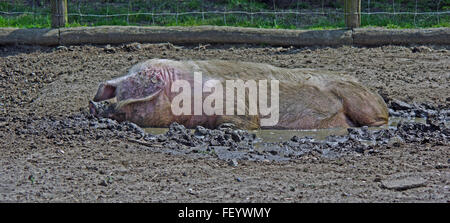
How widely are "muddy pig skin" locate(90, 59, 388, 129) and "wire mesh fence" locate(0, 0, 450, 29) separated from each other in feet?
10.6

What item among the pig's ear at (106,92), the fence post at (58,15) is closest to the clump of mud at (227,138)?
the pig's ear at (106,92)

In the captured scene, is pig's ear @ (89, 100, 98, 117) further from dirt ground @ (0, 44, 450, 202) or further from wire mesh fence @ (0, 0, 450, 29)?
wire mesh fence @ (0, 0, 450, 29)

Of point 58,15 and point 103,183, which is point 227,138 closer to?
point 103,183

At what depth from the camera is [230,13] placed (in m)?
10.8

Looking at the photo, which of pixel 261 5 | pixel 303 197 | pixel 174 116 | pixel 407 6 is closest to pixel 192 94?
pixel 174 116

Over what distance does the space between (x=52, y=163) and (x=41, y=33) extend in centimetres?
458

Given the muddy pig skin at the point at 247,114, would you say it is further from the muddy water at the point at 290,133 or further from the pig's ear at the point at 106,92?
the muddy water at the point at 290,133

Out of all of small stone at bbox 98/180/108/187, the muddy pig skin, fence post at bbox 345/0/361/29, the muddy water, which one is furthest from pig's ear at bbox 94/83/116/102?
fence post at bbox 345/0/361/29

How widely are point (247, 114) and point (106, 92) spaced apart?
1410 millimetres

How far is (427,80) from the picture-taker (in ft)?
26.9

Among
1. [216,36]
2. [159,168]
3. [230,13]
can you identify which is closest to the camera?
[159,168]

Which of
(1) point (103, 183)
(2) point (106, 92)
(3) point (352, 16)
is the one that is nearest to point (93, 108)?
(2) point (106, 92)
